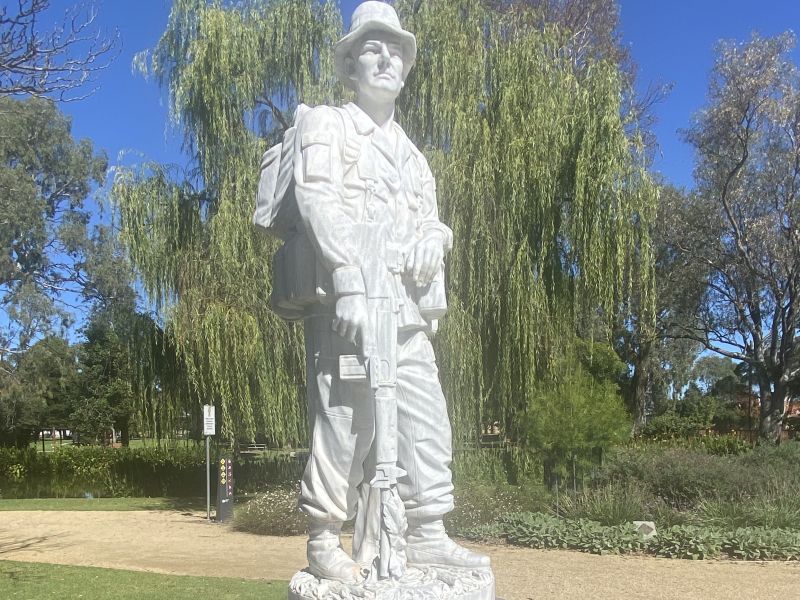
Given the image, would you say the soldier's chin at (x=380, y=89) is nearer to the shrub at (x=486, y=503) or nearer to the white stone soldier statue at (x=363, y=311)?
the white stone soldier statue at (x=363, y=311)

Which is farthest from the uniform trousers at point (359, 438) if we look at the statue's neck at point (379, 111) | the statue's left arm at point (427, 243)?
the statue's neck at point (379, 111)

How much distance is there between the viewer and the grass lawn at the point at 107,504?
15.6 m

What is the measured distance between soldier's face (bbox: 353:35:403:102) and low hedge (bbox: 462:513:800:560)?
7.66 meters

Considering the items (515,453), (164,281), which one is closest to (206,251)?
(164,281)

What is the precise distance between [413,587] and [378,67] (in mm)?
2462

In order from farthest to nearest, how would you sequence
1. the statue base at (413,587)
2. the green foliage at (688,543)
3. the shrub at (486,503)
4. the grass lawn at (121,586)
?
the shrub at (486,503), the green foliage at (688,543), the grass lawn at (121,586), the statue base at (413,587)

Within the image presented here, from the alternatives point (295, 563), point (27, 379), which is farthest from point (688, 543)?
point (27, 379)

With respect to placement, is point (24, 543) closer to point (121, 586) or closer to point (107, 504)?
point (121, 586)

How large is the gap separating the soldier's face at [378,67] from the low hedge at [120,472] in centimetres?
1250

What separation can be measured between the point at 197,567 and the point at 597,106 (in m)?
8.81

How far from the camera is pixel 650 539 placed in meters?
9.64

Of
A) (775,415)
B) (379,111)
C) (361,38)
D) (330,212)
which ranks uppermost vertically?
(361,38)

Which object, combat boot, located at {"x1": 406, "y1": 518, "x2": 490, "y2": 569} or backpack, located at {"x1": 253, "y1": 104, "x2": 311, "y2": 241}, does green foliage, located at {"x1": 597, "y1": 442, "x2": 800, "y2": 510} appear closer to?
combat boot, located at {"x1": 406, "y1": 518, "x2": 490, "y2": 569}

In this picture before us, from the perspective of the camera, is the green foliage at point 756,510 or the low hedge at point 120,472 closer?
the green foliage at point 756,510
